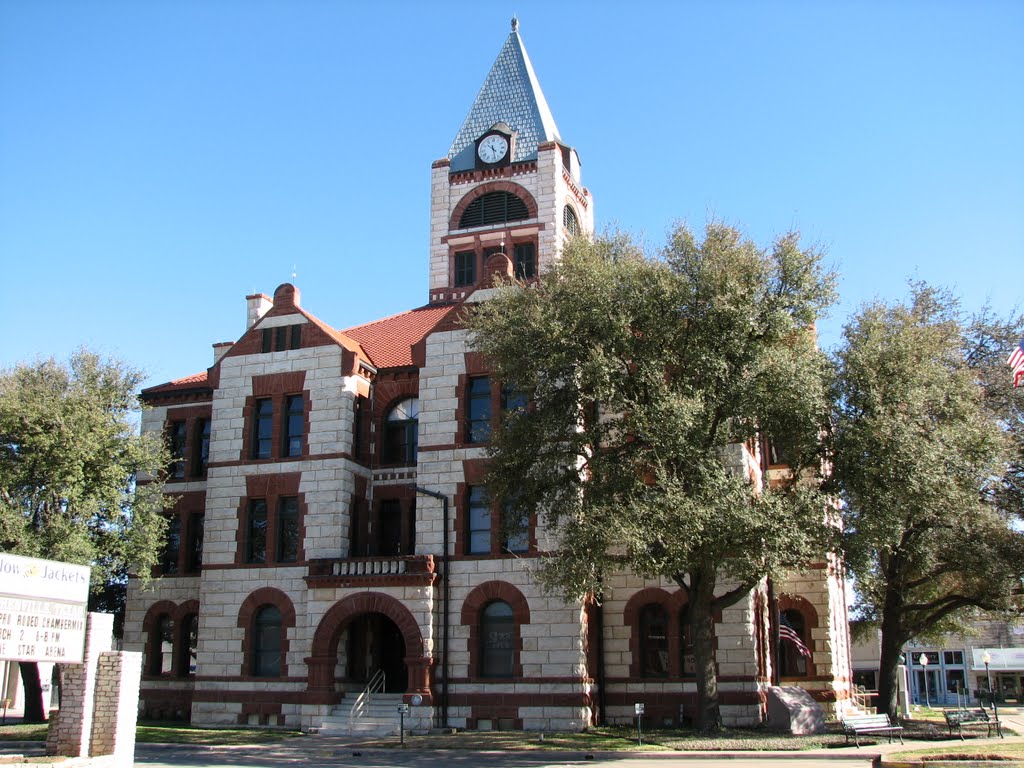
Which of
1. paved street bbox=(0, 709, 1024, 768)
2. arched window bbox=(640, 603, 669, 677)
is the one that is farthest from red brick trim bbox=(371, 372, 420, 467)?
paved street bbox=(0, 709, 1024, 768)

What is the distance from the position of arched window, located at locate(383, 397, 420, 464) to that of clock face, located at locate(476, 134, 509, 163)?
678 inches

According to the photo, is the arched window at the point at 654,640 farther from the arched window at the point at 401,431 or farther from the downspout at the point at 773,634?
the arched window at the point at 401,431

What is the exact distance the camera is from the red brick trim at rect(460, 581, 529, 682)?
31.2 metres

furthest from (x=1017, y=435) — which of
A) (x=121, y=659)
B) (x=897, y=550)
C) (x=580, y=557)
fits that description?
(x=121, y=659)

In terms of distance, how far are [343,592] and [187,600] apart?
7.51m

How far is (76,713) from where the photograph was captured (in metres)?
20.9

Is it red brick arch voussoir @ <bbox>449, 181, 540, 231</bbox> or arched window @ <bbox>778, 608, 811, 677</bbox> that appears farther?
red brick arch voussoir @ <bbox>449, 181, 540, 231</bbox>

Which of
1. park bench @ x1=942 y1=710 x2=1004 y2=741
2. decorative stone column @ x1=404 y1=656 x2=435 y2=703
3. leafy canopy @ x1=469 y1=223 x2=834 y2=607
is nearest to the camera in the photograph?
leafy canopy @ x1=469 y1=223 x2=834 y2=607

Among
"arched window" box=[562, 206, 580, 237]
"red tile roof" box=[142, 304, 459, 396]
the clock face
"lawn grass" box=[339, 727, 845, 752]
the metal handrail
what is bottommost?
"lawn grass" box=[339, 727, 845, 752]

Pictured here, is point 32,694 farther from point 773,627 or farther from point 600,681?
point 773,627

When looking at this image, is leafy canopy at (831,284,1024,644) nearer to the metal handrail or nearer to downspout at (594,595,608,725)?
downspout at (594,595,608,725)

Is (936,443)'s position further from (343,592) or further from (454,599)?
(343,592)

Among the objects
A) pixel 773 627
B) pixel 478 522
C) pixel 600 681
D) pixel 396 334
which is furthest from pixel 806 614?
pixel 396 334

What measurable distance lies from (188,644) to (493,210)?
2364 centimetres
